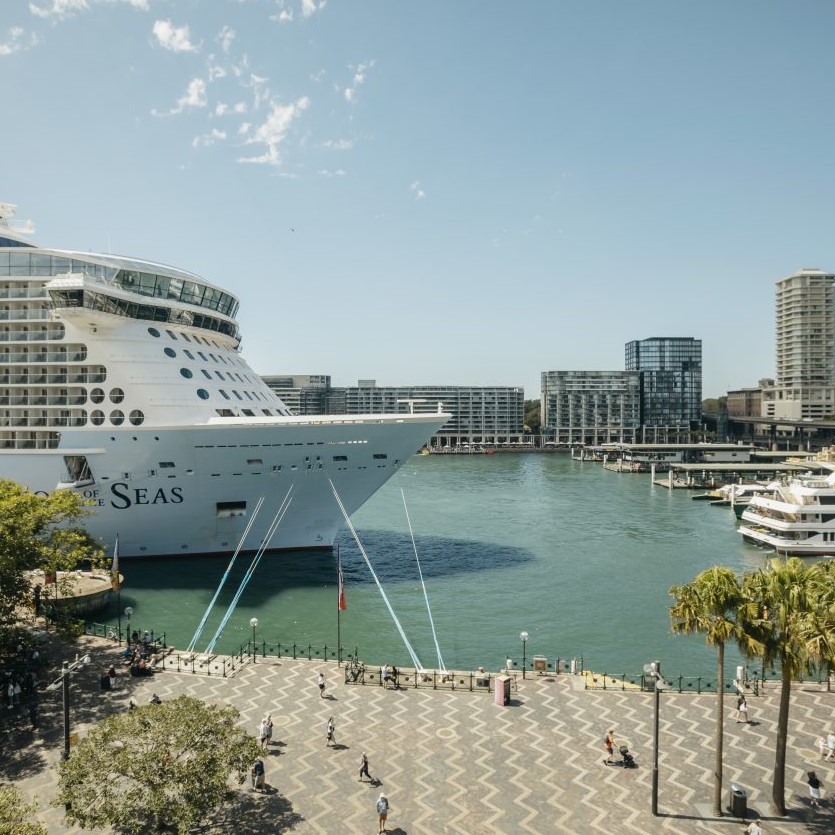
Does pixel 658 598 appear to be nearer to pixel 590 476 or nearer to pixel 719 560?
pixel 719 560

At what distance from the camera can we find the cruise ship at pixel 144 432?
3519 cm

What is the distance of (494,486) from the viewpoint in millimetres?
92188

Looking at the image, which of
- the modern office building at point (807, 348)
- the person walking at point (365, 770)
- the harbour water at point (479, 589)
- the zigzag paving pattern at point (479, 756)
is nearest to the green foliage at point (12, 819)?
the zigzag paving pattern at point (479, 756)

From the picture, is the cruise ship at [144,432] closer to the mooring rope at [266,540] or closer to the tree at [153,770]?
the mooring rope at [266,540]

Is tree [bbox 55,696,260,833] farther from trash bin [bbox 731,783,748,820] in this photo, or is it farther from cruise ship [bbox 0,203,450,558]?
cruise ship [bbox 0,203,450,558]

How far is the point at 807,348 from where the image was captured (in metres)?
183

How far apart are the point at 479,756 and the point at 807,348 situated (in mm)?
204177

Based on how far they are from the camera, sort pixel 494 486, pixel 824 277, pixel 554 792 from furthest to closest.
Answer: pixel 824 277 → pixel 494 486 → pixel 554 792

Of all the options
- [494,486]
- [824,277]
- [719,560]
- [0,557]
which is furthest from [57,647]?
[824,277]

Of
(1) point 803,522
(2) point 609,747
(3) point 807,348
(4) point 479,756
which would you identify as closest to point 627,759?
(2) point 609,747

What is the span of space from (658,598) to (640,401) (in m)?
162

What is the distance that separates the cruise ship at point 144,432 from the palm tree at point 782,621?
925 inches

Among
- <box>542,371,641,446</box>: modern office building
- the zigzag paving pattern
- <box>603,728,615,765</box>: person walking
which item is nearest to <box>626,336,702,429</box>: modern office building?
<box>542,371,641,446</box>: modern office building

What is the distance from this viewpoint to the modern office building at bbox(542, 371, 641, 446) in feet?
595
